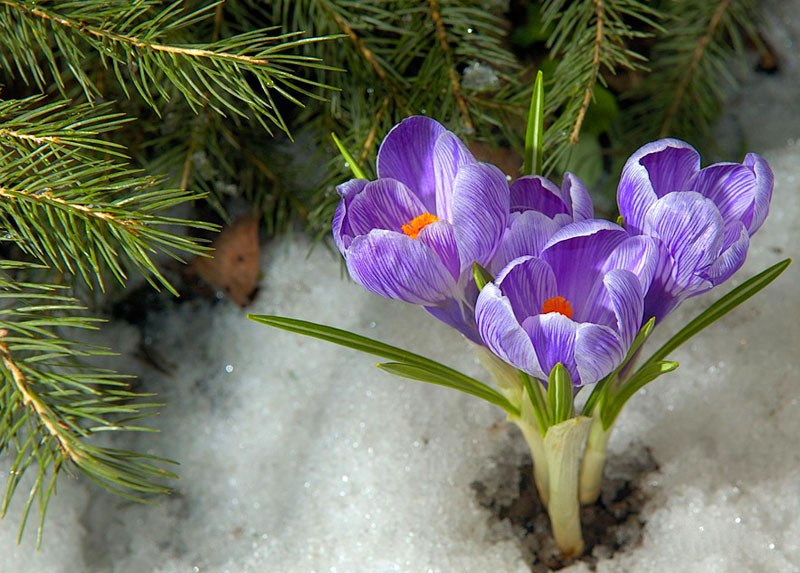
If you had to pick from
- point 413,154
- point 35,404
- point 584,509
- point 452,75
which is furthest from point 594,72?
point 35,404

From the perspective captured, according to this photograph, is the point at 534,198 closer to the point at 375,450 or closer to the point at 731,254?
the point at 731,254

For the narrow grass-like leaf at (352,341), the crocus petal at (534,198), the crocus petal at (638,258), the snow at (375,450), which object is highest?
the crocus petal at (638,258)

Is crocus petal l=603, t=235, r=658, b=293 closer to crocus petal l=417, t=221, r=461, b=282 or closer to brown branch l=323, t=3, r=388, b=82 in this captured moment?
crocus petal l=417, t=221, r=461, b=282

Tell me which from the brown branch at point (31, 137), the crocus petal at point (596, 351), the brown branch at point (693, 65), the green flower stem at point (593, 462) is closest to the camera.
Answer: the crocus petal at point (596, 351)

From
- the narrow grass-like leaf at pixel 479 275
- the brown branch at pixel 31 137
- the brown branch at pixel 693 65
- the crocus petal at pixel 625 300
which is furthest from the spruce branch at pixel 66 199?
the brown branch at pixel 693 65

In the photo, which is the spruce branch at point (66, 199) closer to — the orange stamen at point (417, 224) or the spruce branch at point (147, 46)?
the spruce branch at point (147, 46)

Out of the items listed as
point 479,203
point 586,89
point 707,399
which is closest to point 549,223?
point 479,203

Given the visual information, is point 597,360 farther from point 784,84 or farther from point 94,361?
point 784,84
